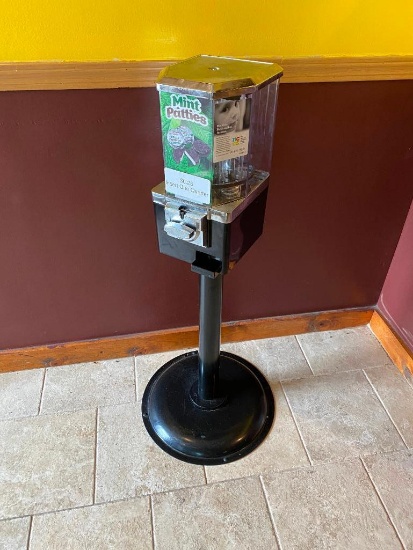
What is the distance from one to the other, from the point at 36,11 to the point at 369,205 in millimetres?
1199

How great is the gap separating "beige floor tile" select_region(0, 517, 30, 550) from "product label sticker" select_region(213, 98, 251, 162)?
1169 millimetres

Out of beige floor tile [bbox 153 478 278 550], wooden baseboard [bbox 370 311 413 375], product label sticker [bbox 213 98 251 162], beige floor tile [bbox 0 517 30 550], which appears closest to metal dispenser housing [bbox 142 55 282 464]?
product label sticker [bbox 213 98 251 162]

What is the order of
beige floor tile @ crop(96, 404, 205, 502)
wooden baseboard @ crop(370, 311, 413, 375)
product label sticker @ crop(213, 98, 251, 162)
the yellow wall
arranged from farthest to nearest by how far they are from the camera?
wooden baseboard @ crop(370, 311, 413, 375), beige floor tile @ crop(96, 404, 205, 502), the yellow wall, product label sticker @ crop(213, 98, 251, 162)

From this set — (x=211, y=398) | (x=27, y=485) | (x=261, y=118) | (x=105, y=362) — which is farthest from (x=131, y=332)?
(x=261, y=118)

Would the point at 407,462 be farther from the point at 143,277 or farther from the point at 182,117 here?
the point at 182,117

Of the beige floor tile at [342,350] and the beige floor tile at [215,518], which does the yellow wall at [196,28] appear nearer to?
the beige floor tile at [342,350]

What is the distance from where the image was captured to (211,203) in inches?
38.1

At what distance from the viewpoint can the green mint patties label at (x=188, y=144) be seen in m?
0.87

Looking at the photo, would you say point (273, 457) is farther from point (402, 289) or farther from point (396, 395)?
point (402, 289)

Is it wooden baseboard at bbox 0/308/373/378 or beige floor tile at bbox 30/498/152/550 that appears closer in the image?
beige floor tile at bbox 30/498/152/550

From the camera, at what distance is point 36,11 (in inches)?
40.2

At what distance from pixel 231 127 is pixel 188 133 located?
0.09 m

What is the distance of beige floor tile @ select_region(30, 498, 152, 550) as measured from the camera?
1.18 metres

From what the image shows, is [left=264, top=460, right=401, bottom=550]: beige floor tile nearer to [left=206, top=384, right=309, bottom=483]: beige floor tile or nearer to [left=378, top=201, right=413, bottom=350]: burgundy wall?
[left=206, top=384, right=309, bottom=483]: beige floor tile
